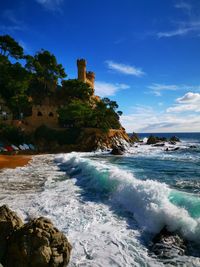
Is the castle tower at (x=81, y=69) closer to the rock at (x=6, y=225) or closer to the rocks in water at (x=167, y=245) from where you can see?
the rocks in water at (x=167, y=245)

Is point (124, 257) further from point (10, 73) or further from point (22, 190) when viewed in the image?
point (10, 73)

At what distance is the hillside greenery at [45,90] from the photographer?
47125 millimetres

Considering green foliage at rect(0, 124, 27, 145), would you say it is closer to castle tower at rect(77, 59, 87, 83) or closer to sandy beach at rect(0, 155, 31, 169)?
sandy beach at rect(0, 155, 31, 169)

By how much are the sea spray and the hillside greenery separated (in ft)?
103

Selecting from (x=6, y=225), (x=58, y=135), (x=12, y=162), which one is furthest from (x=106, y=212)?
(x=58, y=135)

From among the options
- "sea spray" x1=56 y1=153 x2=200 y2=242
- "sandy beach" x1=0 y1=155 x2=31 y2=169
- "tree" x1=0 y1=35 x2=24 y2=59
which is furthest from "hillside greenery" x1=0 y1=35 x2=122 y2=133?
"sea spray" x1=56 y1=153 x2=200 y2=242

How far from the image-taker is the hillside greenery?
47.1 m

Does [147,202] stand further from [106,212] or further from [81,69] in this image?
[81,69]

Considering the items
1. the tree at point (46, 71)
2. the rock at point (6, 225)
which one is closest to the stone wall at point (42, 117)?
the tree at point (46, 71)

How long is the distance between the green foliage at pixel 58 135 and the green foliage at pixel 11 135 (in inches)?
151

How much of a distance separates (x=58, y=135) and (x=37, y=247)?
42.6 metres

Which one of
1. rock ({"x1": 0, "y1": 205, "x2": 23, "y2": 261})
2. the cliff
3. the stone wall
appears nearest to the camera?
rock ({"x1": 0, "y1": 205, "x2": 23, "y2": 261})

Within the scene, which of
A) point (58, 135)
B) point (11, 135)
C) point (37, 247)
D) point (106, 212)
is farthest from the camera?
point (58, 135)

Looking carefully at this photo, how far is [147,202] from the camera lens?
1155cm
